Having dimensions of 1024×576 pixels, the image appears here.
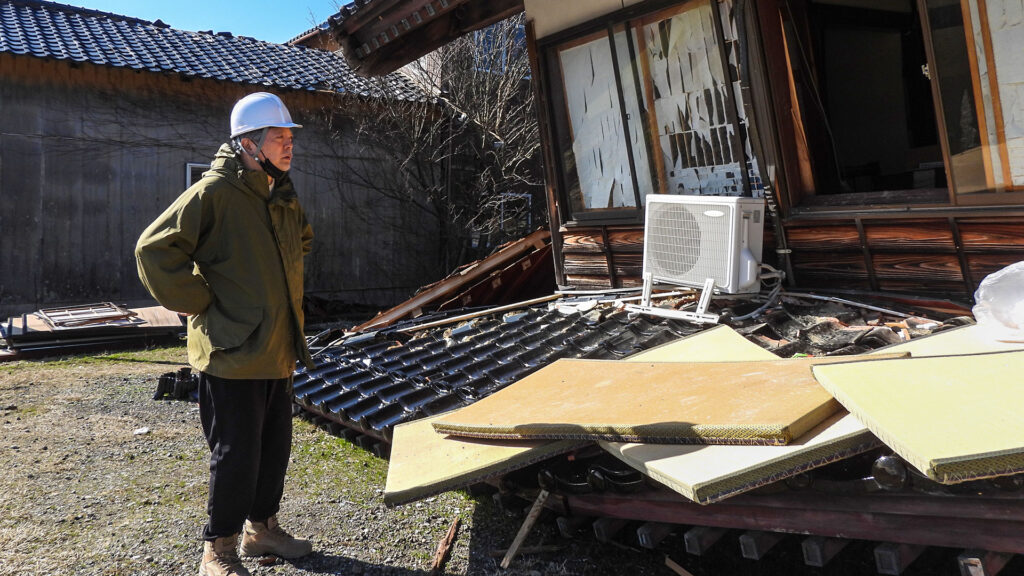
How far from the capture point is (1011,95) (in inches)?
151

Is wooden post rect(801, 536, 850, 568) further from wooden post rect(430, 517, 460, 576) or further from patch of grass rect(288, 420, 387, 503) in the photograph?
patch of grass rect(288, 420, 387, 503)

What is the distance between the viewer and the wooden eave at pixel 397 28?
6.29 meters

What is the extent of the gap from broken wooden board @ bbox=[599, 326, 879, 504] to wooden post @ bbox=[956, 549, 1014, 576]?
0.40 m

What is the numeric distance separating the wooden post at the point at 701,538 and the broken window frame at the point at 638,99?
3.31 m

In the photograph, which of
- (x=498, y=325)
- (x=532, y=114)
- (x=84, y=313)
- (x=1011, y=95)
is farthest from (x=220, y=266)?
(x=532, y=114)

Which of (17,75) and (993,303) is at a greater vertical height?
(17,75)

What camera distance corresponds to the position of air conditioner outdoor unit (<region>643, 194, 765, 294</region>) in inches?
191

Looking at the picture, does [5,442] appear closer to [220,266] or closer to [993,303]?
[220,266]

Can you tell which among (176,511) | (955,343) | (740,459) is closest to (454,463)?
(740,459)

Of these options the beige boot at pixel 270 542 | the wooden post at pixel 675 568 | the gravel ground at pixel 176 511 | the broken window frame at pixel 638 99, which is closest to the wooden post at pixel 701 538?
the wooden post at pixel 675 568

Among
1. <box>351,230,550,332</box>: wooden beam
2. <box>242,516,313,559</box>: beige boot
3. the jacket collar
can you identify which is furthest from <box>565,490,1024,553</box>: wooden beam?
<box>351,230,550,332</box>: wooden beam

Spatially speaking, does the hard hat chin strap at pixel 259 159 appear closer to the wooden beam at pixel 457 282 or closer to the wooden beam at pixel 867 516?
the wooden beam at pixel 867 516

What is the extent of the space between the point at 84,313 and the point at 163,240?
8.50m

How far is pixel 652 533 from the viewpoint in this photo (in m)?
2.78
